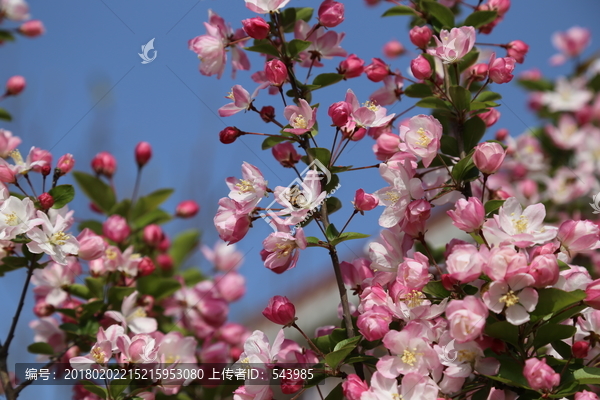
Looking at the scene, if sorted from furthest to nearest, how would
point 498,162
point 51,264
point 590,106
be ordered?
point 590,106 < point 51,264 < point 498,162

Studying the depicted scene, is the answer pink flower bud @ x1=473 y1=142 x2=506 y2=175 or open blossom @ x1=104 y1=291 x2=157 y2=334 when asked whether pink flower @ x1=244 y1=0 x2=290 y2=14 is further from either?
open blossom @ x1=104 y1=291 x2=157 y2=334

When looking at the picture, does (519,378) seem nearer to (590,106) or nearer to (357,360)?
(357,360)

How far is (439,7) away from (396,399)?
2.90 feet

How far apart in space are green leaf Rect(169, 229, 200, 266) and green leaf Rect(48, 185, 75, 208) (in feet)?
2.62

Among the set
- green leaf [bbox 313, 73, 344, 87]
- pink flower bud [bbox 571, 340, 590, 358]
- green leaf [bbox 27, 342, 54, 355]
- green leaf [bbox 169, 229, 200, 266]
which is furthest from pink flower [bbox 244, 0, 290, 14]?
green leaf [bbox 169, 229, 200, 266]

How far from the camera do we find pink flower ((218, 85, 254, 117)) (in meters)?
1.17

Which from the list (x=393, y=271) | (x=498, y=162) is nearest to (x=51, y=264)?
(x=393, y=271)

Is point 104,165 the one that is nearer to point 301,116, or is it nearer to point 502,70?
point 301,116

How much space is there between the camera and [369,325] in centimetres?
98

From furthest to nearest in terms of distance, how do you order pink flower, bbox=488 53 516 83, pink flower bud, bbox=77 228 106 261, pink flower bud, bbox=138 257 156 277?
pink flower bud, bbox=138 257 156 277 < pink flower bud, bbox=77 228 106 261 < pink flower, bbox=488 53 516 83

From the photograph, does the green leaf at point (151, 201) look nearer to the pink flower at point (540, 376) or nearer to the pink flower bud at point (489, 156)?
the pink flower bud at point (489, 156)

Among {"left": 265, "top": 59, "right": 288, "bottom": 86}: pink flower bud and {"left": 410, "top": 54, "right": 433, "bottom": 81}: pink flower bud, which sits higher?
{"left": 410, "top": 54, "right": 433, "bottom": 81}: pink flower bud

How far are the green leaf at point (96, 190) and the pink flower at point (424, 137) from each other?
3.43ft

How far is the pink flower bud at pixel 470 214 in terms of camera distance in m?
0.99
